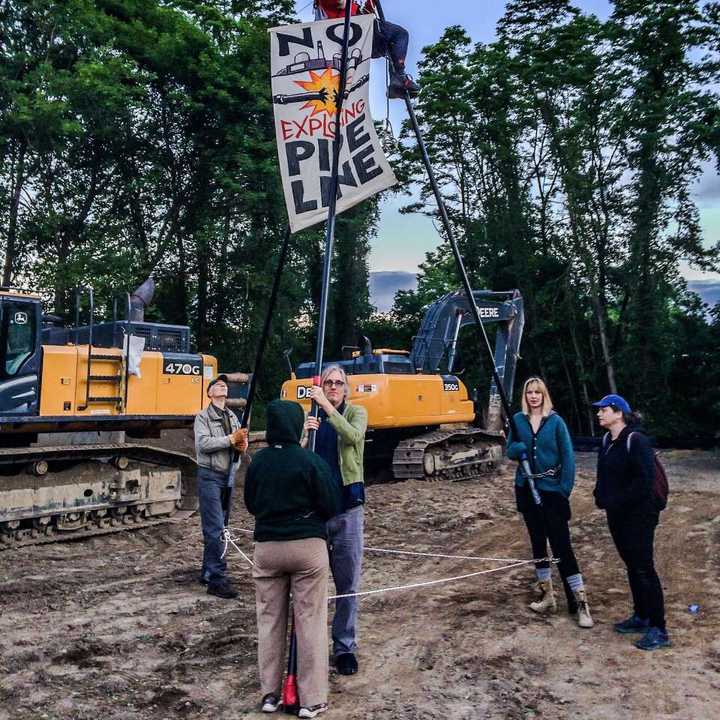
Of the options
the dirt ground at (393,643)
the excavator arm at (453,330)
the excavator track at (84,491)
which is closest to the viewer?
the dirt ground at (393,643)

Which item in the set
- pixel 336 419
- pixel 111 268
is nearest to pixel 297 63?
pixel 336 419

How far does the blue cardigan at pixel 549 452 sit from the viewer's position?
18.6ft

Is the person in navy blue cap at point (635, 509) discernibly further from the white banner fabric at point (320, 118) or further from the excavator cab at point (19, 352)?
the excavator cab at point (19, 352)

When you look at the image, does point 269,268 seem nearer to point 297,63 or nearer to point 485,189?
point 485,189

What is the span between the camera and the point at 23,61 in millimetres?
18188

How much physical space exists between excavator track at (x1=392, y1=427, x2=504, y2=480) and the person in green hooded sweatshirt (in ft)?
32.3

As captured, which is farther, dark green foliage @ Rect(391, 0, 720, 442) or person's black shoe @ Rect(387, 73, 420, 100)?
dark green foliage @ Rect(391, 0, 720, 442)

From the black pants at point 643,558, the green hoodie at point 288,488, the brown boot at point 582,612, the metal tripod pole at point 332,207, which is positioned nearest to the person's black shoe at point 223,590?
the metal tripod pole at point 332,207

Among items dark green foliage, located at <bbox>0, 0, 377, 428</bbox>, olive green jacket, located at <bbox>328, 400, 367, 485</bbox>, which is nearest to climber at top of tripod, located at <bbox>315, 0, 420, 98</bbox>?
olive green jacket, located at <bbox>328, 400, 367, 485</bbox>

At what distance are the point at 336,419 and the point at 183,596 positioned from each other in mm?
3060

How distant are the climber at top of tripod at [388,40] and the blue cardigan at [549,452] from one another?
122 inches

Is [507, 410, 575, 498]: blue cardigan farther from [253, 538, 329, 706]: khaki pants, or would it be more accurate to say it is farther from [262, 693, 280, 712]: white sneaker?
[262, 693, 280, 712]: white sneaker

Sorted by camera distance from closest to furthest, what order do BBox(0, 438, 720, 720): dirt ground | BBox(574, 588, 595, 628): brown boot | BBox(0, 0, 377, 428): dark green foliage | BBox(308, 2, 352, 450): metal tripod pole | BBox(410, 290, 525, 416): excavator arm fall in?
1. BBox(0, 438, 720, 720): dirt ground
2. BBox(308, 2, 352, 450): metal tripod pole
3. BBox(574, 588, 595, 628): brown boot
4. BBox(410, 290, 525, 416): excavator arm
5. BBox(0, 0, 377, 428): dark green foliage

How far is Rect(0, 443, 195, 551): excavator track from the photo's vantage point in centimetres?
927
